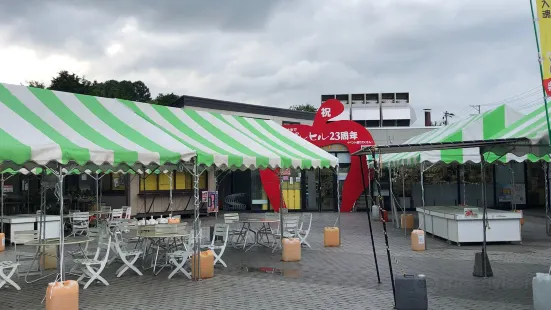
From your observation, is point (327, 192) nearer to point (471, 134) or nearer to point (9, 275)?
point (471, 134)

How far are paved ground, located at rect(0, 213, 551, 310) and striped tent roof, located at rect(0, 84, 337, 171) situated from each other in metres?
1.86

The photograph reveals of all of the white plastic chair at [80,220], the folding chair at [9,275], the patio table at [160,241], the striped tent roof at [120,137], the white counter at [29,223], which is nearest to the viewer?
the striped tent roof at [120,137]

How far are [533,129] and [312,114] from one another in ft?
64.8

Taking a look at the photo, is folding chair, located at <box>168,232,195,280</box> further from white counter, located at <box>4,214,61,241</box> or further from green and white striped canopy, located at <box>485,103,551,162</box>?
white counter, located at <box>4,214,61,241</box>

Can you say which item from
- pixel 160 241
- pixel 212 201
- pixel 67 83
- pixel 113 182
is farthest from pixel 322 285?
pixel 67 83

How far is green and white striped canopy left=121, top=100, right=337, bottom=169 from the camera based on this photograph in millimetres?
8312

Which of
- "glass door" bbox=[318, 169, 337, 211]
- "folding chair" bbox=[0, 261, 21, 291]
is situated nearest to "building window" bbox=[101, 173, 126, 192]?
"glass door" bbox=[318, 169, 337, 211]

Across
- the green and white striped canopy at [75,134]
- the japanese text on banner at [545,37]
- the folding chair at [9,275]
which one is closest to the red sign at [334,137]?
the green and white striped canopy at [75,134]

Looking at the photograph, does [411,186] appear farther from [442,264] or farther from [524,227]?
[442,264]

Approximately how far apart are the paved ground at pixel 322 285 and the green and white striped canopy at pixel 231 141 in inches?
76.0

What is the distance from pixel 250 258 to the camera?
382 inches

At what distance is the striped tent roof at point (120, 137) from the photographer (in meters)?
6.01

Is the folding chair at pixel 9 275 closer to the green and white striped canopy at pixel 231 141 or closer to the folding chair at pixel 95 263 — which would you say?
the folding chair at pixel 95 263

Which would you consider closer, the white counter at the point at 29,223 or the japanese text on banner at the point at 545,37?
the japanese text on banner at the point at 545,37
